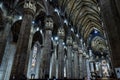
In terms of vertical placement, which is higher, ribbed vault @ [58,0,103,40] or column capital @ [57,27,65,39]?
ribbed vault @ [58,0,103,40]

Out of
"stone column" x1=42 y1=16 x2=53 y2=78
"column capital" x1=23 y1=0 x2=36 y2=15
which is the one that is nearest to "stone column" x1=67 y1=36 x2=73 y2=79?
"stone column" x1=42 y1=16 x2=53 y2=78

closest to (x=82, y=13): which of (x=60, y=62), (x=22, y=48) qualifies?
(x=60, y=62)

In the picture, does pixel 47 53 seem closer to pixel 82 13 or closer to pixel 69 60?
pixel 69 60

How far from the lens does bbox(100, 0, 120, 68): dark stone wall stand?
606 centimetres

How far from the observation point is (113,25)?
22.0 ft

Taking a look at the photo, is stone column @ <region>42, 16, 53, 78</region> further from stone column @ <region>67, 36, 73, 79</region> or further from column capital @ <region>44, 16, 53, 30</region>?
stone column @ <region>67, 36, 73, 79</region>

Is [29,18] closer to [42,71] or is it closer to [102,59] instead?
[42,71]

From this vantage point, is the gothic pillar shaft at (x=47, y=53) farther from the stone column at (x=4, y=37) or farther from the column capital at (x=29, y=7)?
the stone column at (x=4, y=37)

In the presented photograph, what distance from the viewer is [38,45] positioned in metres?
24.3

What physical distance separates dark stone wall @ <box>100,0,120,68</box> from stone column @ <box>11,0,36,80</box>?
6035 mm

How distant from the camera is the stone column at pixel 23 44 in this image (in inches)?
350

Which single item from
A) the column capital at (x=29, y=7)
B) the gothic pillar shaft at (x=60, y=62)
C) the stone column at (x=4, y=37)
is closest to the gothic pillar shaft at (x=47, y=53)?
the gothic pillar shaft at (x=60, y=62)

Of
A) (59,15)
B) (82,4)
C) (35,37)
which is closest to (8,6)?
(59,15)

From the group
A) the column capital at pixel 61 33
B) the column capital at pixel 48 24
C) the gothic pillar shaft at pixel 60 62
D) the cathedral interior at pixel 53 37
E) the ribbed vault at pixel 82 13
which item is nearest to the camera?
the cathedral interior at pixel 53 37
